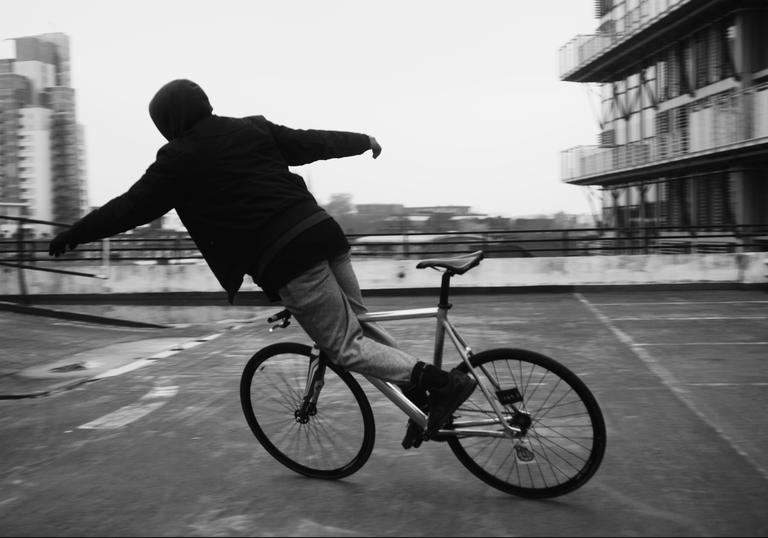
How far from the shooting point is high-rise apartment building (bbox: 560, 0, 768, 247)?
23.7 meters

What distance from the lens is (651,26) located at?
27.3 metres

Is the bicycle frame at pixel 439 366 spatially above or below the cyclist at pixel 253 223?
below

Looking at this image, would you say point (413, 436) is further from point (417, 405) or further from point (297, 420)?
point (297, 420)

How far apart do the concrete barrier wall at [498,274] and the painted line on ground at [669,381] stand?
5599mm

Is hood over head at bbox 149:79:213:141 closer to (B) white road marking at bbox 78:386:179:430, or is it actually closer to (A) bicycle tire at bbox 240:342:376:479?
(A) bicycle tire at bbox 240:342:376:479

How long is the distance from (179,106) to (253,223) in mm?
652

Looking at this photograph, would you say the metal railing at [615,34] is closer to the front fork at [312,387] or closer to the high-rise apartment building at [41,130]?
the front fork at [312,387]

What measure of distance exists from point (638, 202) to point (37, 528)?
30.7 m

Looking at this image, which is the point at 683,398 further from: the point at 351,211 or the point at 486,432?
the point at 351,211

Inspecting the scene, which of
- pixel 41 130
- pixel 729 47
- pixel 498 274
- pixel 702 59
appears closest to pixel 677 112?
pixel 702 59

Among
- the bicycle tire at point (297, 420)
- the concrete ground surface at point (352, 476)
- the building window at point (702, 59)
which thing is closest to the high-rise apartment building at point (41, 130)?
the building window at point (702, 59)

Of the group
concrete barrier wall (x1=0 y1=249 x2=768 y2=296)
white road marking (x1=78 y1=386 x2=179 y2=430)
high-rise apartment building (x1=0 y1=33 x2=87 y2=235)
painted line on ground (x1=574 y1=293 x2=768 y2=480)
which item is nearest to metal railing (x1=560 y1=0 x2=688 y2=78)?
concrete barrier wall (x1=0 y1=249 x2=768 y2=296)

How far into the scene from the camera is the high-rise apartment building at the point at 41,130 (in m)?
124

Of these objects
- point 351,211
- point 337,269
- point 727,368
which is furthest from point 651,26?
point 337,269
